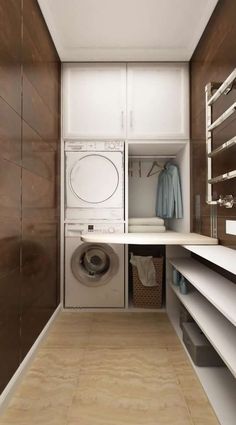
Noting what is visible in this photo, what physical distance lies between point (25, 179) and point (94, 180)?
1104 mm

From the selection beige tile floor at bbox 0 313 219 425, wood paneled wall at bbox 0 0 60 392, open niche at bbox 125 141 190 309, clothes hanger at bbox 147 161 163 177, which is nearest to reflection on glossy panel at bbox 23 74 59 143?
wood paneled wall at bbox 0 0 60 392

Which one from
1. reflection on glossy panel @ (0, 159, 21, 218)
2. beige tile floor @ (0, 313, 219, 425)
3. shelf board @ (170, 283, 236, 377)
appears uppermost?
reflection on glossy panel @ (0, 159, 21, 218)

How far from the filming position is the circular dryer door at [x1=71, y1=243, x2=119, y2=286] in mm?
2830

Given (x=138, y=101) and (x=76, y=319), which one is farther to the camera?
(x=138, y=101)

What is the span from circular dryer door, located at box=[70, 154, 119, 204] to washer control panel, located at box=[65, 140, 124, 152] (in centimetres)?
7

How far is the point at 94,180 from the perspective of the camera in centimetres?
283

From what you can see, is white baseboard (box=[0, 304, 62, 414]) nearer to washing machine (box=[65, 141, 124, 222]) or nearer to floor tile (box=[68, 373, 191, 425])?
floor tile (box=[68, 373, 191, 425])

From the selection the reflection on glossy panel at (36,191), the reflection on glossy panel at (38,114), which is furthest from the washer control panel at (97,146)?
the reflection on glossy panel at (36,191)

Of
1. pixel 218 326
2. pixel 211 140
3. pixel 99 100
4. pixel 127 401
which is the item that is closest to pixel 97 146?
pixel 99 100

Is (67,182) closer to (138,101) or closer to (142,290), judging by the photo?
(138,101)

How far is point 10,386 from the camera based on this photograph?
1.51 m

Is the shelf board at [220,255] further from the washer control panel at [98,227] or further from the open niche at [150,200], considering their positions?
the washer control panel at [98,227]

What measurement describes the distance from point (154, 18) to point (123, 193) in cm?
151

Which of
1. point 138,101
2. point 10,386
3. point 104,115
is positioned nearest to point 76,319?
point 10,386
